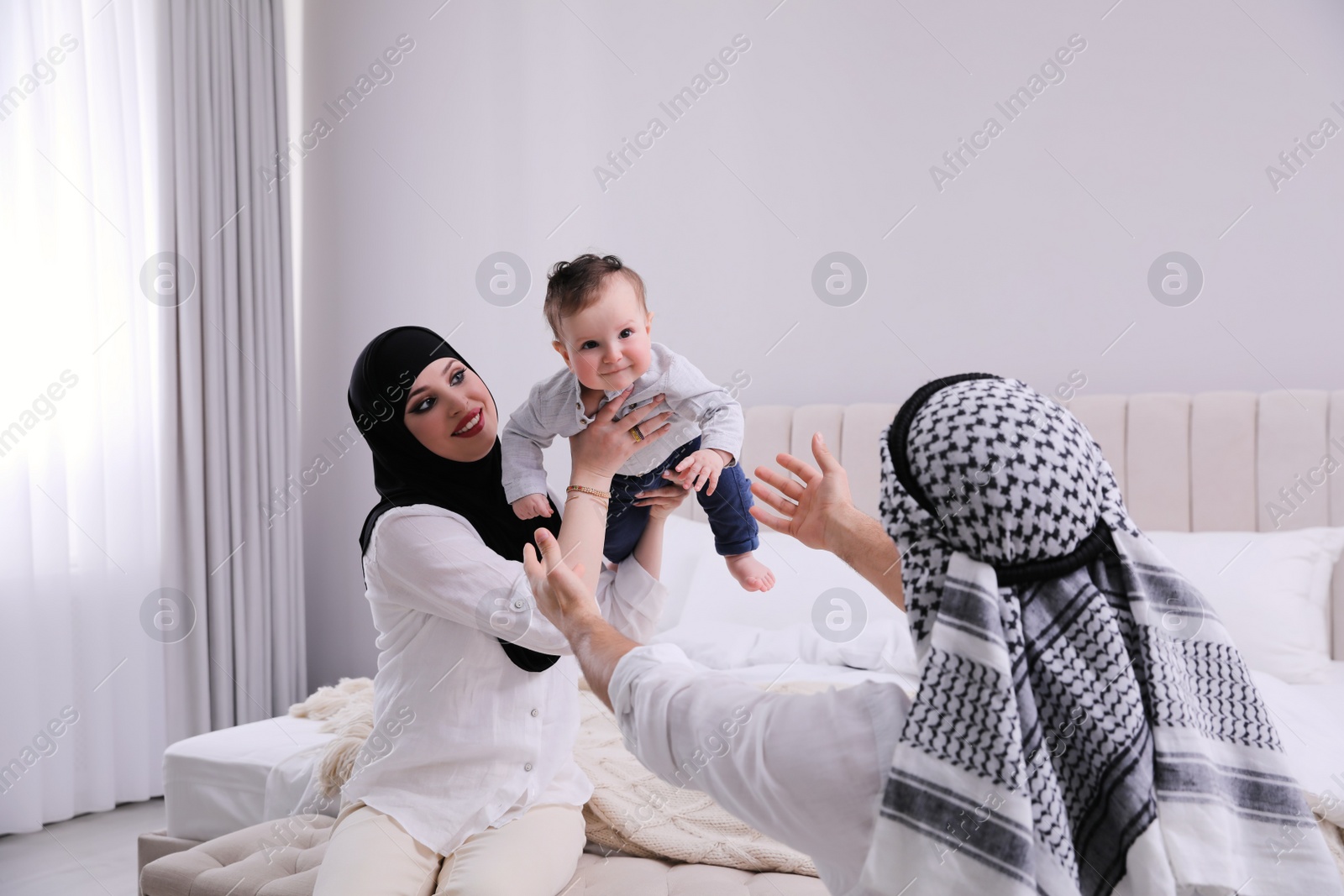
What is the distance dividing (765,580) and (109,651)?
271cm

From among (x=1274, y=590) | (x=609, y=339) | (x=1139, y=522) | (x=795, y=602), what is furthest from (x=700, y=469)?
(x=1139, y=522)

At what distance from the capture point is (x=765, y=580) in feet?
5.34

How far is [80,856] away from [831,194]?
10.4ft

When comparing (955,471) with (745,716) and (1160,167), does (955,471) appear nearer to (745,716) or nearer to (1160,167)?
(745,716)

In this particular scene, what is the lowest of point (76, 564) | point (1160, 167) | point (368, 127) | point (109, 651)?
point (109, 651)

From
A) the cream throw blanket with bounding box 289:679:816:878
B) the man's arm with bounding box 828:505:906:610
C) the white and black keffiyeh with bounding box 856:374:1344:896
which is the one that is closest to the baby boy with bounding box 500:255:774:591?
the man's arm with bounding box 828:505:906:610

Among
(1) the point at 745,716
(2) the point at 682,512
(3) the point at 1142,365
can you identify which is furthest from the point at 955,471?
(2) the point at 682,512

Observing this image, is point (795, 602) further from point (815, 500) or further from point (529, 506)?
point (529, 506)

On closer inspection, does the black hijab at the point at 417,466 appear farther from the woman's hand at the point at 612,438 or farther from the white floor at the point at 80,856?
the white floor at the point at 80,856

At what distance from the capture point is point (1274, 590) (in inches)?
88.9

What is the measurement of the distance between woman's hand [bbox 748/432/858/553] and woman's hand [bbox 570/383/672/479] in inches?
7.6

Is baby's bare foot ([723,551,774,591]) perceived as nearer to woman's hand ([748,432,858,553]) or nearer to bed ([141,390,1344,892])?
woman's hand ([748,432,858,553])

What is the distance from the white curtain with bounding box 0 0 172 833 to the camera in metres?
3.01

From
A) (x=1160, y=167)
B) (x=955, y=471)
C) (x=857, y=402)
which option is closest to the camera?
(x=955, y=471)
